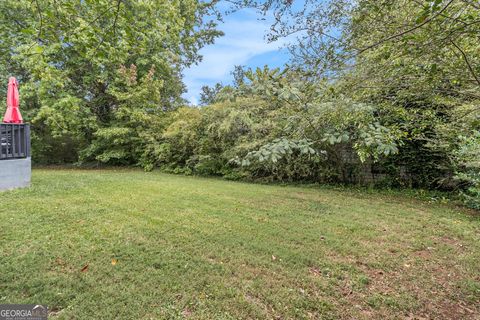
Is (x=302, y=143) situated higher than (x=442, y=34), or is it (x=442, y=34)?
(x=442, y=34)

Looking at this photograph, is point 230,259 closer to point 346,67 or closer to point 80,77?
point 346,67

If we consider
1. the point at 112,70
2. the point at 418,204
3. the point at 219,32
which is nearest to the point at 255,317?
the point at 418,204

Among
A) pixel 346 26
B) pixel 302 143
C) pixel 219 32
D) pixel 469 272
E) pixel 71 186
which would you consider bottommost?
pixel 469 272

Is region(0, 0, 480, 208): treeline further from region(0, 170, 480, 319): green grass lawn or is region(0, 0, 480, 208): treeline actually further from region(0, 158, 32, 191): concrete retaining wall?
region(0, 158, 32, 191): concrete retaining wall

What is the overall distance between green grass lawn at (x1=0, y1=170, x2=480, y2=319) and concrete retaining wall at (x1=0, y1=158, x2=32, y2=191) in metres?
0.43

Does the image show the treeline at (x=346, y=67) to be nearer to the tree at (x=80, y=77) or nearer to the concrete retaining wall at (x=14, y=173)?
the tree at (x=80, y=77)

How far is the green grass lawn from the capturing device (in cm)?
212

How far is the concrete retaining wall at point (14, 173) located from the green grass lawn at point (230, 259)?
43cm

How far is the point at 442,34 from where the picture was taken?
155cm

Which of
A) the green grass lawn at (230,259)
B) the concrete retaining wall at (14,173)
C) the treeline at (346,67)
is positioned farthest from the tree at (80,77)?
the green grass lawn at (230,259)

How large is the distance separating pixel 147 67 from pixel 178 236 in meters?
10.3

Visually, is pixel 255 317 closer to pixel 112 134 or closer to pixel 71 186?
pixel 71 186

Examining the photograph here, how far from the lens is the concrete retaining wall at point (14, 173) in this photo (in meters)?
5.14

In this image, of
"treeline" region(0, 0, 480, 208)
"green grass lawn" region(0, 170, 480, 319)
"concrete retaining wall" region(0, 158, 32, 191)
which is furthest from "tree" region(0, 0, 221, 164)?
"green grass lawn" region(0, 170, 480, 319)
